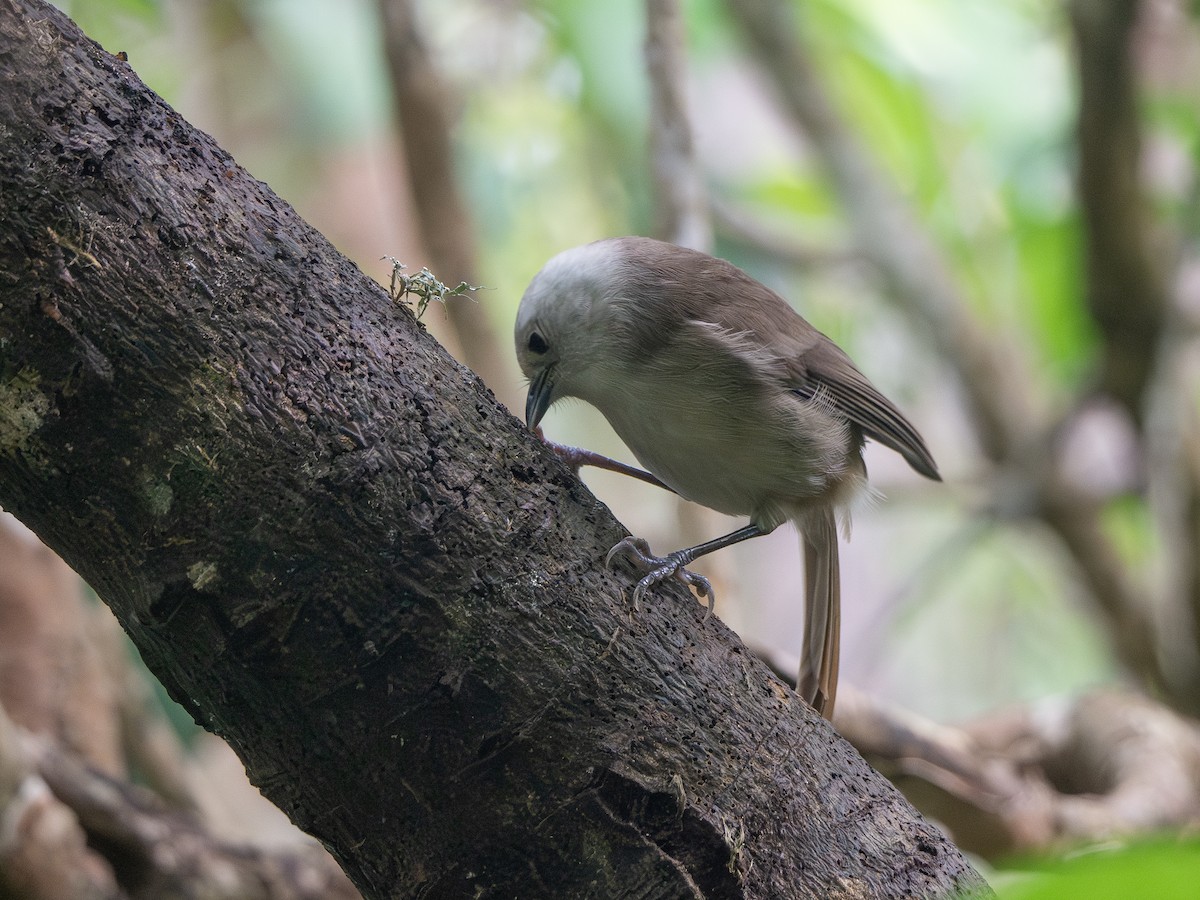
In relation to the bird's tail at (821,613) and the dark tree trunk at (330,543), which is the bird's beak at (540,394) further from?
the dark tree trunk at (330,543)

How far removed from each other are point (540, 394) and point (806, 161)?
11.9 feet

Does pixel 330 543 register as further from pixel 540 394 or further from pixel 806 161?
pixel 806 161

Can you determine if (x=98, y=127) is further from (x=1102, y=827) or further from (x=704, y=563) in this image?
(x=1102, y=827)

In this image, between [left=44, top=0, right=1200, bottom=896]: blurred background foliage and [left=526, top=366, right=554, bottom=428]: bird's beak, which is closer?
[left=526, top=366, right=554, bottom=428]: bird's beak

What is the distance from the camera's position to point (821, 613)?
8.49ft

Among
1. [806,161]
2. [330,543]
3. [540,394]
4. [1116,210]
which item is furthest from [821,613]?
[806,161]

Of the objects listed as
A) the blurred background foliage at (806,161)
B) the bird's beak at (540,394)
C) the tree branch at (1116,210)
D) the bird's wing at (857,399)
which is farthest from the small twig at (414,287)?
the tree branch at (1116,210)

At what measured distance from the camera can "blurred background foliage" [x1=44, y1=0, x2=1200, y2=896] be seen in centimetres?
490

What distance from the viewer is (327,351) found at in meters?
1.39

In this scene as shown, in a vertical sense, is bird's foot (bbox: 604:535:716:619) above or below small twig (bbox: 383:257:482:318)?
below

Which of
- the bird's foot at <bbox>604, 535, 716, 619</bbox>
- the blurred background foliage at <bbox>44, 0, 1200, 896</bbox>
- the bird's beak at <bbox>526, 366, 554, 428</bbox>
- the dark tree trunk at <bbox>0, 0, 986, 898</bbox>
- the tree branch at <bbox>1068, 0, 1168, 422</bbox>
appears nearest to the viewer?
the dark tree trunk at <bbox>0, 0, 986, 898</bbox>

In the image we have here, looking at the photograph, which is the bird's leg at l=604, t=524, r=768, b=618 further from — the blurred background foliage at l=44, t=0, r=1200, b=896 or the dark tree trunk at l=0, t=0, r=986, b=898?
the blurred background foliage at l=44, t=0, r=1200, b=896

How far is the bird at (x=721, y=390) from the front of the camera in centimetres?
252

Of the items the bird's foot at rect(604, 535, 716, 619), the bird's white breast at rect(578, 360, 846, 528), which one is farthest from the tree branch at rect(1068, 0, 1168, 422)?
the bird's foot at rect(604, 535, 716, 619)
